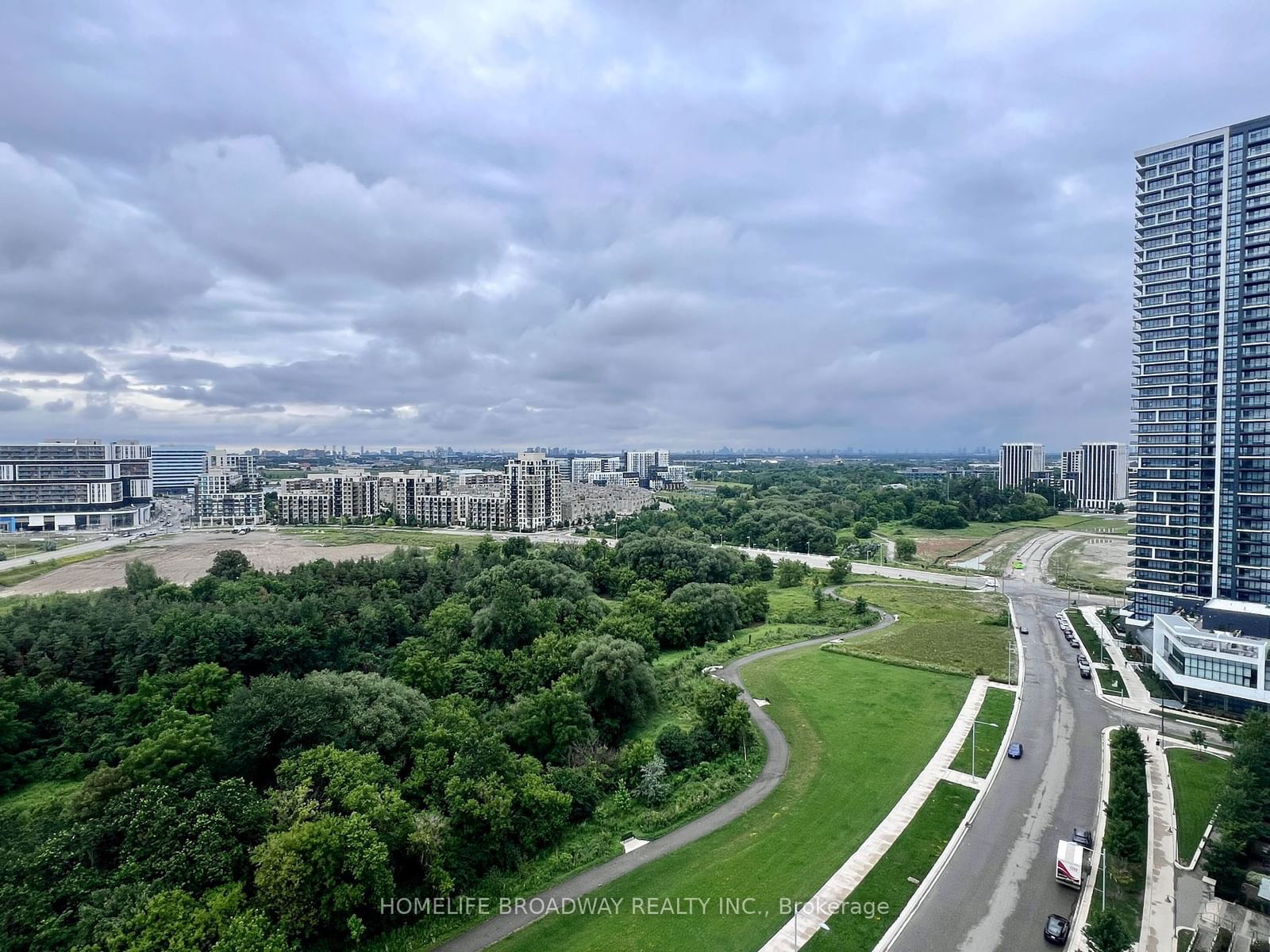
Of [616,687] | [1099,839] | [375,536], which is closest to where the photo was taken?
[1099,839]

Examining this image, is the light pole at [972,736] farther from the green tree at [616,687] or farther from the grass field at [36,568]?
the grass field at [36,568]

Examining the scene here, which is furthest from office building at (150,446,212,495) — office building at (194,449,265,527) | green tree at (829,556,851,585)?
green tree at (829,556,851,585)

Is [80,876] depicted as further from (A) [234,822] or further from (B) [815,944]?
(B) [815,944]

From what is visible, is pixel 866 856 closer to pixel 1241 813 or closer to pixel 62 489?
pixel 1241 813

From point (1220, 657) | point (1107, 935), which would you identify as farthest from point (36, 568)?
point (1220, 657)

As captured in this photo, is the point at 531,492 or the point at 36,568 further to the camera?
the point at 531,492

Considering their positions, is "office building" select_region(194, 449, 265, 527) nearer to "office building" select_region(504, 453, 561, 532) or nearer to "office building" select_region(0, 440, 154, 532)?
"office building" select_region(0, 440, 154, 532)

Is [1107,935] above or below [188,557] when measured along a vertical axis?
above
